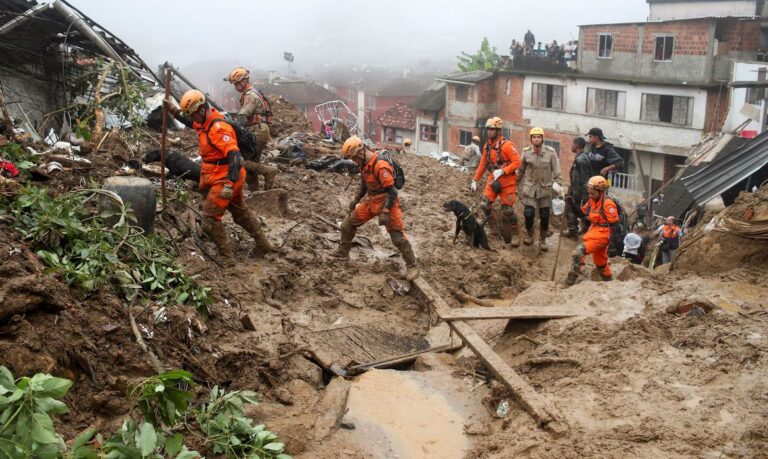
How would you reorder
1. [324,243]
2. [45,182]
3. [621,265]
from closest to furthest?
[45,182]
[324,243]
[621,265]

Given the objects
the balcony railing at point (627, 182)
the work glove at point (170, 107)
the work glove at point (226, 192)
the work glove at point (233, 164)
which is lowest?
the balcony railing at point (627, 182)

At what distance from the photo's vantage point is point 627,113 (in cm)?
3164

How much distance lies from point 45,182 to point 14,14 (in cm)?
391

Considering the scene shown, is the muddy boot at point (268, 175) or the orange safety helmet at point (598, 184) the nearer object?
the orange safety helmet at point (598, 184)

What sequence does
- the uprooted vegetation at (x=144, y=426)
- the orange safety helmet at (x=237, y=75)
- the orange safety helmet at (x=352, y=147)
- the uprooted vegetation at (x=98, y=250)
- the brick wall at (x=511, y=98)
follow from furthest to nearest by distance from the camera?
the brick wall at (x=511, y=98)
the orange safety helmet at (x=237, y=75)
the orange safety helmet at (x=352, y=147)
the uprooted vegetation at (x=98, y=250)
the uprooted vegetation at (x=144, y=426)

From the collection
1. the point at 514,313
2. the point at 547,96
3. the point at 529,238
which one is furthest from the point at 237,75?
the point at 547,96

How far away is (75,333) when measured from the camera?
4484 mm

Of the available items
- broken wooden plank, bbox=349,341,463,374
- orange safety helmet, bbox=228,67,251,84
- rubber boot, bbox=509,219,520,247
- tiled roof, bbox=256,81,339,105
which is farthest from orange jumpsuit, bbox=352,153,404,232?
tiled roof, bbox=256,81,339,105

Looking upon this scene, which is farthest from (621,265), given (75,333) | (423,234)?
(75,333)

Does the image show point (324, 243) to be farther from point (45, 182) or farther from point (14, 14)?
point (14, 14)

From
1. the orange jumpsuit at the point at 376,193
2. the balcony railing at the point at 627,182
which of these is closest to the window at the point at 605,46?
the balcony railing at the point at 627,182

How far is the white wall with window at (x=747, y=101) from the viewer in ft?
83.5

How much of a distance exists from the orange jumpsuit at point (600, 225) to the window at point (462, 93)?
30.4 m

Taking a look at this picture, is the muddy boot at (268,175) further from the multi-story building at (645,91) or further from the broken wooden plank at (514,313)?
the multi-story building at (645,91)
